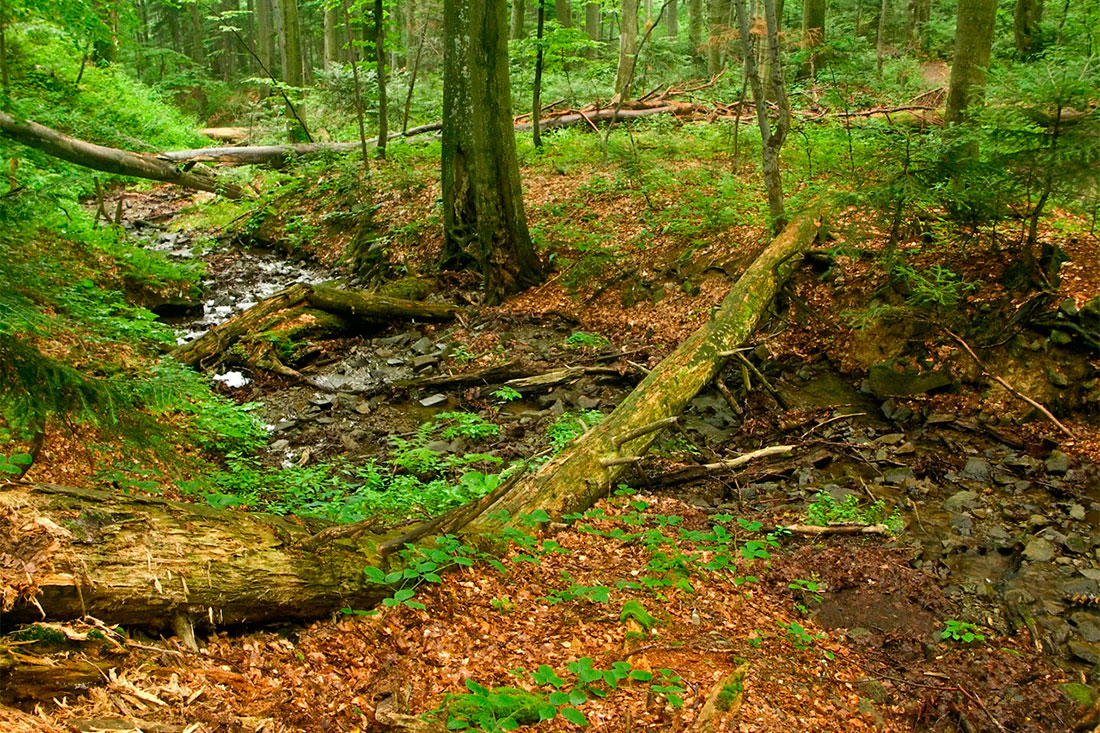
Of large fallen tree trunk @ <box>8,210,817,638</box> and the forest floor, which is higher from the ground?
large fallen tree trunk @ <box>8,210,817,638</box>

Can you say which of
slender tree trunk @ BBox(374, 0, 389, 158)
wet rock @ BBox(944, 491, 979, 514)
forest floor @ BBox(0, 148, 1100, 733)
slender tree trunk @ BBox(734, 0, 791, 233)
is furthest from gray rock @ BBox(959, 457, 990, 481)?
slender tree trunk @ BBox(374, 0, 389, 158)

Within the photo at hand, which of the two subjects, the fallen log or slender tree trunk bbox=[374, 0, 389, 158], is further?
the fallen log

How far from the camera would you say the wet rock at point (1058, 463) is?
5973 millimetres

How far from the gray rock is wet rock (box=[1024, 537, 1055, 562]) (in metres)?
1.00

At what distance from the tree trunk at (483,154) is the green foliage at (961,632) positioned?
778 cm

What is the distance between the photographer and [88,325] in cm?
632

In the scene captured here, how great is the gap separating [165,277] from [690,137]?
10701mm

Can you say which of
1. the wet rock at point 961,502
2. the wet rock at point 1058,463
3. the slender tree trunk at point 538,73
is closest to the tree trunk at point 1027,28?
the slender tree trunk at point 538,73

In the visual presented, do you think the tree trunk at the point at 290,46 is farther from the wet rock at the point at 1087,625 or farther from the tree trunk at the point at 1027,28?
the wet rock at the point at 1087,625

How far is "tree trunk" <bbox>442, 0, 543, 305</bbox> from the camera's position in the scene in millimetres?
10133

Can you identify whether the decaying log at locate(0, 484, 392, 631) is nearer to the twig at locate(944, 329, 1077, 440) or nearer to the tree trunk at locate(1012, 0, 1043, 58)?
the twig at locate(944, 329, 1077, 440)

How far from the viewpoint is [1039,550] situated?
5016 mm

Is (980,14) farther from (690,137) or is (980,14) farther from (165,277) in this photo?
(165,277)

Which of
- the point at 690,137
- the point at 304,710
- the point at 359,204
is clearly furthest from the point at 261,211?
the point at 304,710
